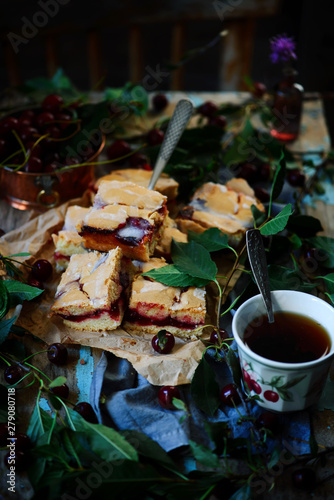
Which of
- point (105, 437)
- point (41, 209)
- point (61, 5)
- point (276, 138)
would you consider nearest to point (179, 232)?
point (41, 209)

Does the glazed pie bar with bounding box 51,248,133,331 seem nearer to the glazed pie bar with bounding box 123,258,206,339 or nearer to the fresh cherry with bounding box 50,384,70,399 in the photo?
the glazed pie bar with bounding box 123,258,206,339

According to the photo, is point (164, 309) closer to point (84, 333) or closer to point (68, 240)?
point (84, 333)

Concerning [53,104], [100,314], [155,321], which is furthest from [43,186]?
[155,321]

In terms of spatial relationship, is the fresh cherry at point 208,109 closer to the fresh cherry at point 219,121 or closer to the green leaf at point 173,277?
the fresh cherry at point 219,121

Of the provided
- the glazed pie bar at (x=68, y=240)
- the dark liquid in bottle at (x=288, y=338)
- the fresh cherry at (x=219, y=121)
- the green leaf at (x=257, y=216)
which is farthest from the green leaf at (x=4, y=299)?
the fresh cherry at (x=219, y=121)

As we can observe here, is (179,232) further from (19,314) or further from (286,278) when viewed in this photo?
(19,314)
